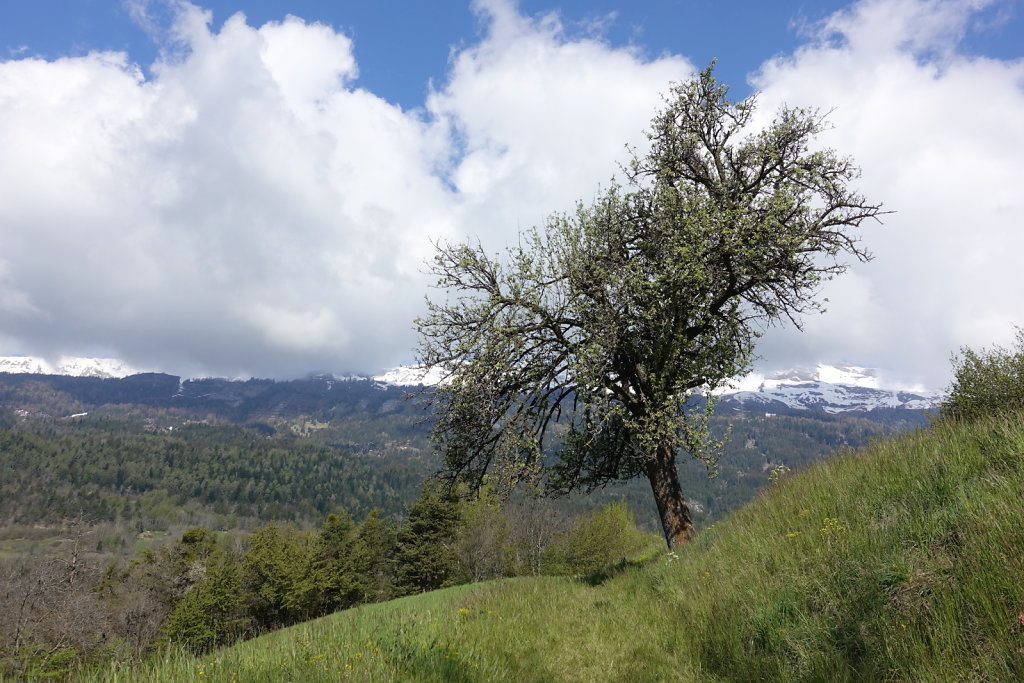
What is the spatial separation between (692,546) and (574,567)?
6398 cm

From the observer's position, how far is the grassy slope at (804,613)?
12.5ft

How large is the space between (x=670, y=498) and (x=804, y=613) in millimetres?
8109

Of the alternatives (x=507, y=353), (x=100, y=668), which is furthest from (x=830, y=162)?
(x=100, y=668)

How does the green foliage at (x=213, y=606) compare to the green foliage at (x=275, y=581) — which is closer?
the green foliage at (x=213, y=606)

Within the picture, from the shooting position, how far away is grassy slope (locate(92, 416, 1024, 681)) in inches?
150

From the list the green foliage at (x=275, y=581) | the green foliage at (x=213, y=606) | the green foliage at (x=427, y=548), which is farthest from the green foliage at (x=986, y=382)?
the green foliage at (x=275, y=581)

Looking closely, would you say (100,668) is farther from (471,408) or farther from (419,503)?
(419,503)

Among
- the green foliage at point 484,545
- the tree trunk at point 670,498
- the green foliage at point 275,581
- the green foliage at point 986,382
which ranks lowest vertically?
the green foliage at point 275,581

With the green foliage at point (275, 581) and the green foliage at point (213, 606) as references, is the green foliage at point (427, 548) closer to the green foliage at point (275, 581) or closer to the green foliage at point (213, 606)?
the green foliage at point (275, 581)

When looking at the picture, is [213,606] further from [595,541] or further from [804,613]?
[804,613]

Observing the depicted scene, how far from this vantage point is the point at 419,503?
2776 inches

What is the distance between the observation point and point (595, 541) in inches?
2616

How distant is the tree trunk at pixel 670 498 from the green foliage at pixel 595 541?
5684 cm

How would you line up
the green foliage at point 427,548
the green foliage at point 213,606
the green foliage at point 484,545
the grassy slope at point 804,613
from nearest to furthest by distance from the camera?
the grassy slope at point 804,613, the green foliage at point 213,606, the green foliage at point 484,545, the green foliage at point 427,548
